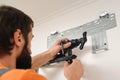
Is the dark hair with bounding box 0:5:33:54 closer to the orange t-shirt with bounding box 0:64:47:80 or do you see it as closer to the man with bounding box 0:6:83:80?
the man with bounding box 0:6:83:80

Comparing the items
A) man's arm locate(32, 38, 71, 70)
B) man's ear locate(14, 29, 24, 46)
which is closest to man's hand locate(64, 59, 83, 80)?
man's arm locate(32, 38, 71, 70)

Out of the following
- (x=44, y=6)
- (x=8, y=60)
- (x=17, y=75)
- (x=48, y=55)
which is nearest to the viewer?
(x=17, y=75)

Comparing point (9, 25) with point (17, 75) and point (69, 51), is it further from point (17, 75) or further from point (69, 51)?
point (69, 51)

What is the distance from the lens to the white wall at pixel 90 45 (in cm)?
100

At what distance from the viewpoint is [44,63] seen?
1.23 m

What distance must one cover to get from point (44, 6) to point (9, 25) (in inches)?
21.7

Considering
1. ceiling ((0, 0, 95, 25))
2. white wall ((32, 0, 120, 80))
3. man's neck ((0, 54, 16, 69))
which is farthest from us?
ceiling ((0, 0, 95, 25))

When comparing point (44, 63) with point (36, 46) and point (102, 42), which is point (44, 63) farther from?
point (102, 42)

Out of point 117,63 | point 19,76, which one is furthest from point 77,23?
point 19,76

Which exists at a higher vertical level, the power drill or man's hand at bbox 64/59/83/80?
the power drill

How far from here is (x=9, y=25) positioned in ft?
2.65

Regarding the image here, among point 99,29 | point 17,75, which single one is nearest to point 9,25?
point 17,75

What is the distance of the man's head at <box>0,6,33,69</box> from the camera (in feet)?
2.60

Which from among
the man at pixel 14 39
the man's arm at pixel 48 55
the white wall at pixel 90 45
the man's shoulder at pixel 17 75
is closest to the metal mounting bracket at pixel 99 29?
the white wall at pixel 90 45
